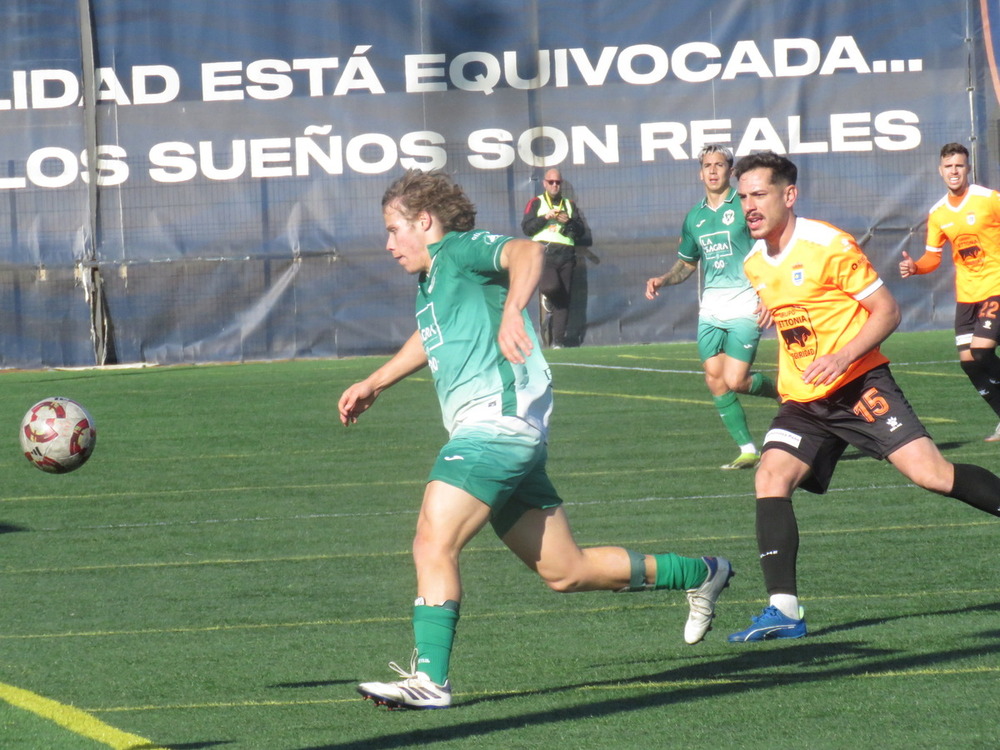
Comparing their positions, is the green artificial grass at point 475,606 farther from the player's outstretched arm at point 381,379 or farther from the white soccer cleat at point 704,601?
the player's outstretched arm at point 381,379

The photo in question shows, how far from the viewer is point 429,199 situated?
19.2 feet

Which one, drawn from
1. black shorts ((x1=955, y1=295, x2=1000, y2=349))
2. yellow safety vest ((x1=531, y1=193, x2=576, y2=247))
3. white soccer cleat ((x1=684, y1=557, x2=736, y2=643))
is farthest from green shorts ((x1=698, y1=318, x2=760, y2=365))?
yellow safety vest ((x1=531, y1=193, x2=576, y2=247))

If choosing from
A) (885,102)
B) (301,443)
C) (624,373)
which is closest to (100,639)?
(301,443)

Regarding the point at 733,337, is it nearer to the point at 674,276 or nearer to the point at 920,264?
the point at 674,276

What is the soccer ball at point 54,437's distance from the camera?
8.08 metres

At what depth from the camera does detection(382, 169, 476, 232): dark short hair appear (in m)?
5.85

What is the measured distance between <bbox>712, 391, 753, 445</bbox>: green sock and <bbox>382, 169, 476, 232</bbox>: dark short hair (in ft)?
20.9

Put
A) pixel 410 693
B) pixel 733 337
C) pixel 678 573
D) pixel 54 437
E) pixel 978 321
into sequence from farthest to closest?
1. pixel 978 321
2. pixel 733 337
3. pixel 54 437
4. pixel 678 573
5. pixel 410 693

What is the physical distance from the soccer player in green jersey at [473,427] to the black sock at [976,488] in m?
1.34

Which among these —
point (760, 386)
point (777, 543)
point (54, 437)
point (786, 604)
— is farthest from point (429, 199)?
point (760, 386)

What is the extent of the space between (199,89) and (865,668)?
60.6 feet

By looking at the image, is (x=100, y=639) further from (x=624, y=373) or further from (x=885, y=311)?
(x=624, y=373)

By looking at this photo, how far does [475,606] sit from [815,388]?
5.86ft

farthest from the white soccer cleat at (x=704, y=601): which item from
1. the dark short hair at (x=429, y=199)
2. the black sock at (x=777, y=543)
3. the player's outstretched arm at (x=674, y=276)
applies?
the player's outstretched arm at (x=674, y=276)
